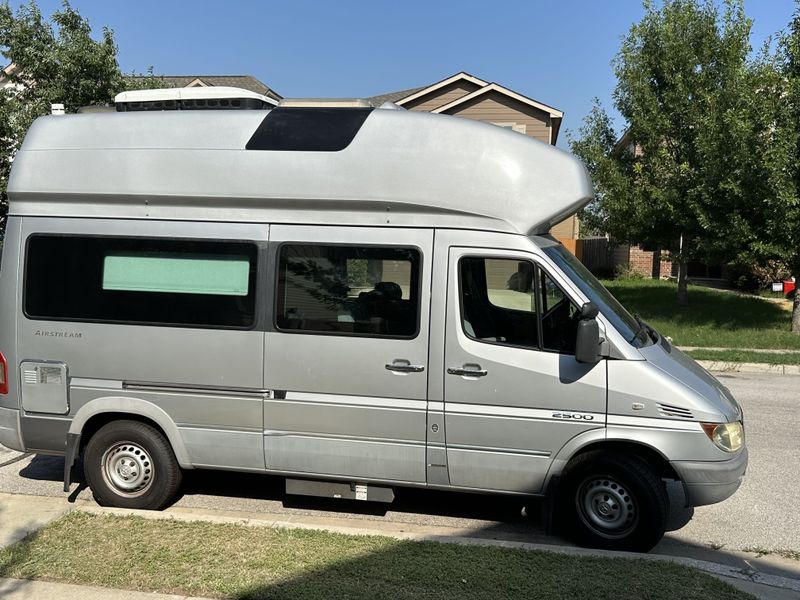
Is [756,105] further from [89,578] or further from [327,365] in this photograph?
[89,578]

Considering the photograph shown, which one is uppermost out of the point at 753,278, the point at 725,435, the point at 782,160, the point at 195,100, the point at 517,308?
the point at 782,160

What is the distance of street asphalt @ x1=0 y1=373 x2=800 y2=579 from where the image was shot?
15.9 ft

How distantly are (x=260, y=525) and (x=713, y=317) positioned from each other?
46.9 feet

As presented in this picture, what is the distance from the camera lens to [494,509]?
5.50m

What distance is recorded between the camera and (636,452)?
461 cm

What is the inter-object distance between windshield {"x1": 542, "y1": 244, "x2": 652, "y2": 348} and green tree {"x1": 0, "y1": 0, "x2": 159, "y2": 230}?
11919 mm

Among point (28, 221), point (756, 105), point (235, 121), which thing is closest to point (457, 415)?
point (235, 121)

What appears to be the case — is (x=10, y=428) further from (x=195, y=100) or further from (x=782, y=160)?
(x=782, y=160)

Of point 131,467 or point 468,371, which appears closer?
point 468,371

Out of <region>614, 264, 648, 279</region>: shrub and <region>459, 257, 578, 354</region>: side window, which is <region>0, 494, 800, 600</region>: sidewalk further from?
<region>614, 264, 648, 279</region>: shrub

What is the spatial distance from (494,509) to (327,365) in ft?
5.99

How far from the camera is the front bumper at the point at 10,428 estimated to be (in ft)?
17.3

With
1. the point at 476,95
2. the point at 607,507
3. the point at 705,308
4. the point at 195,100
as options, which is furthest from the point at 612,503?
the point at 476,95

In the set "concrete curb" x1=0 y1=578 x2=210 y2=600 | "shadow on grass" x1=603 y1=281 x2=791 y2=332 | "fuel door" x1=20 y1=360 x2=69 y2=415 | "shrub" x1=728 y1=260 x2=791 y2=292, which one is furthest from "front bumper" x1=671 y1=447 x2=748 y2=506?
"shrub" x1=728 y1=260 x2=791 y2=292
